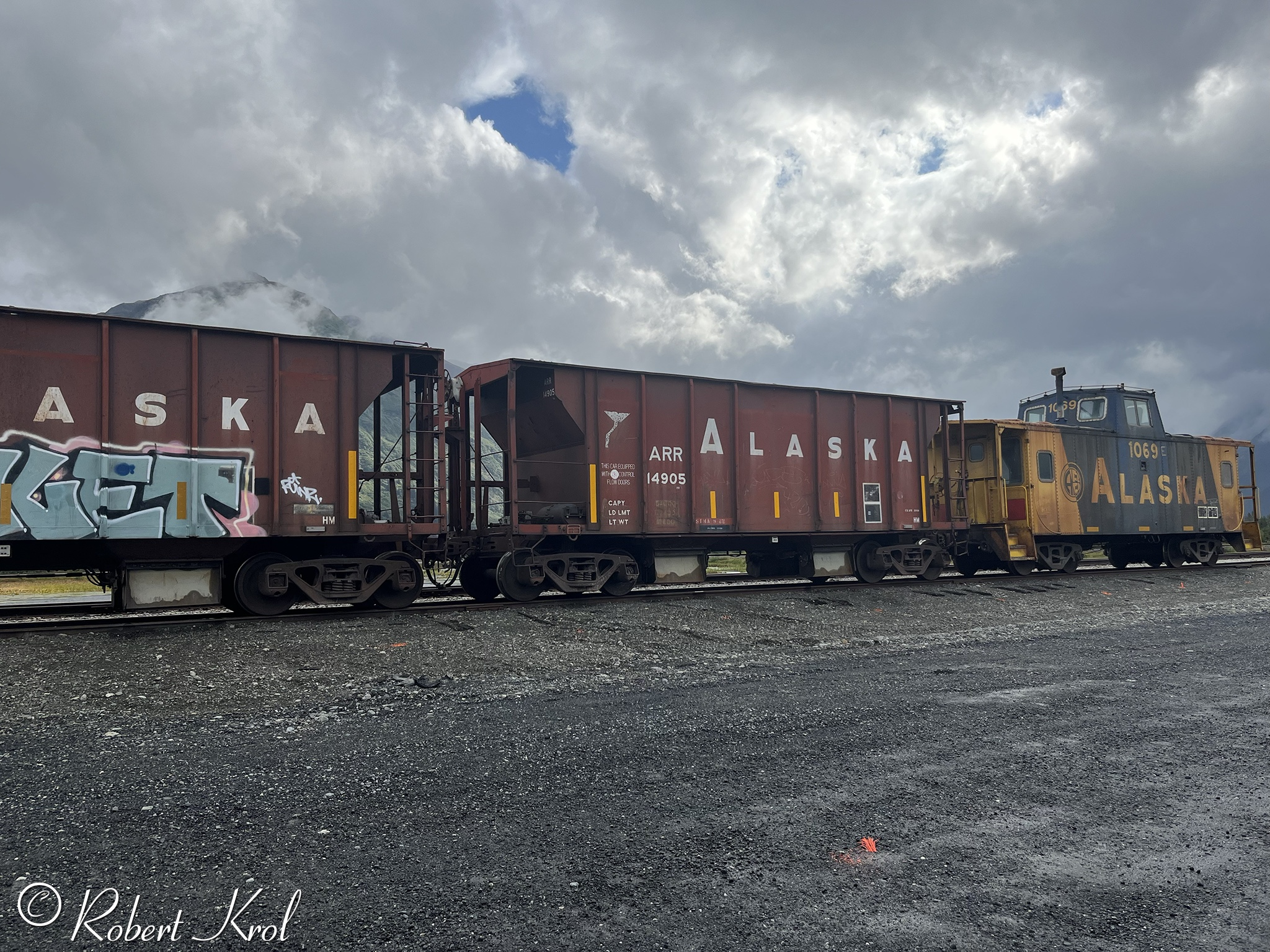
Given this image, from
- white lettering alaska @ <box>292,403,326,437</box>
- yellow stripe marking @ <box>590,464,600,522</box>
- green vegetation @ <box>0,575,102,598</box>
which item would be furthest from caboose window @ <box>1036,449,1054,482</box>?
green vegetation @ <box>0,575,102,598</box>

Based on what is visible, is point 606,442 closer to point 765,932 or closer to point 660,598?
point 660,598

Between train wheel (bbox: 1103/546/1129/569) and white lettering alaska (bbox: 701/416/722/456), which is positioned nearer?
white lettering alaska (bbox: 701/416/722/456)

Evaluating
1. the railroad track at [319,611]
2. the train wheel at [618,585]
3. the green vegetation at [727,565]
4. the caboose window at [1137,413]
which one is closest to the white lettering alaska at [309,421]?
the railroad track at [319,611]

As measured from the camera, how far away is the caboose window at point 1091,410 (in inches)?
708

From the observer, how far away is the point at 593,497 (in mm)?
11977

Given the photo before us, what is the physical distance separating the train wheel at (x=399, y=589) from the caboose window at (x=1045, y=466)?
488 inches

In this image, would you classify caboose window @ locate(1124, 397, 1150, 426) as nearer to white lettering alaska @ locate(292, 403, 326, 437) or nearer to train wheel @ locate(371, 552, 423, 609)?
train wheel @ locate(371, 552, 423, 609)

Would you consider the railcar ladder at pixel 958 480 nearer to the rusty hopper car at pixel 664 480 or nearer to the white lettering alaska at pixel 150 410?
the rusty hopper car at pixel 664 480

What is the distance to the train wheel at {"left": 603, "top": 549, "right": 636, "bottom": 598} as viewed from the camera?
12289mm

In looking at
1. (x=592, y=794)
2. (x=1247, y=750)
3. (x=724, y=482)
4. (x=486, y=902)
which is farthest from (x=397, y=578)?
(x=1247, y=750)

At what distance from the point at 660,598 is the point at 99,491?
22.9 feet

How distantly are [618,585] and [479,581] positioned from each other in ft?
6.93

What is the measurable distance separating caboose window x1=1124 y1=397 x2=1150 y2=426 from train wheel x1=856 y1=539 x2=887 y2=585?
25.1ft

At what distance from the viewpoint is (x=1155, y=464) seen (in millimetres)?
18266
